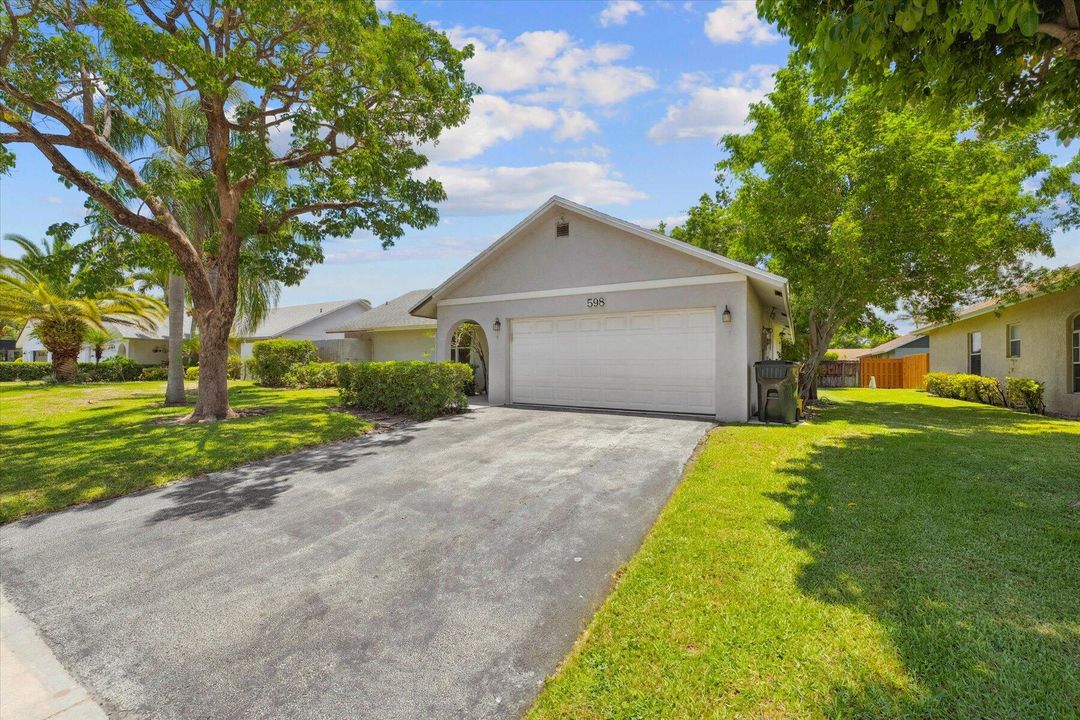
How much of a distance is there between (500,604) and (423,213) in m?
11.0

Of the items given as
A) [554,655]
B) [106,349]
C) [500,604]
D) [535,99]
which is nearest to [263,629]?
[500,604]

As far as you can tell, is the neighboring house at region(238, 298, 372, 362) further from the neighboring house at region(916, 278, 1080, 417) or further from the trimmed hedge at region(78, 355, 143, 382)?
the neighboring house at region(916, 278, 1080, 417)

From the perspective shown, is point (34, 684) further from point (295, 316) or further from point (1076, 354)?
point (295, 316)

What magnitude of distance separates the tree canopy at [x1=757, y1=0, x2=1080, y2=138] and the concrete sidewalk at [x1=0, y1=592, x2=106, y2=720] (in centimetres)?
634

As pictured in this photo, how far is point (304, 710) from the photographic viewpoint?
7.85 ft

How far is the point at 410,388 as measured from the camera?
11.3 metres

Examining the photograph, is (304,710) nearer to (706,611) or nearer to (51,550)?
(706,611)

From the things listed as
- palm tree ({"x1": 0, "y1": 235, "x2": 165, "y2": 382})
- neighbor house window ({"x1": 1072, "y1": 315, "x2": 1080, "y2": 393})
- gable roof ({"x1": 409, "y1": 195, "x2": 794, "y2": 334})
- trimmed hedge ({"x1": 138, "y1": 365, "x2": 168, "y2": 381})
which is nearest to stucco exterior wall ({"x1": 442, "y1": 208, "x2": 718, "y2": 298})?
gable roof ({"x1": 409, "y1": 195, "x2": 794, "y2": 334})

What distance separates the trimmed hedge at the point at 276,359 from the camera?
21.8 metres

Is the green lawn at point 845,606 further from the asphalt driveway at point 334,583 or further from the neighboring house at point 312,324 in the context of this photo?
the neighboring house at point 312,324

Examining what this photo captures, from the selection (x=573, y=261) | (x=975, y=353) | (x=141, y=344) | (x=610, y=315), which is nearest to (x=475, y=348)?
(x=573, y=261)

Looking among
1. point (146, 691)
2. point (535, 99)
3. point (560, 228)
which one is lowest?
point (146, 691)

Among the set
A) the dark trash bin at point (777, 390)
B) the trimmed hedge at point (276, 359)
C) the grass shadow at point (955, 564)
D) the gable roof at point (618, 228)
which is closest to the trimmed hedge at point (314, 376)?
the trimmed hedge at point (276, 359)

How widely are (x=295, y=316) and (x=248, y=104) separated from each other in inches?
923
